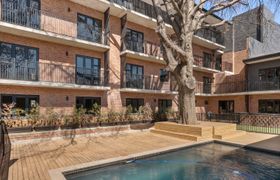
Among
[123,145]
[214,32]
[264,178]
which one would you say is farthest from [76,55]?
[214,32]

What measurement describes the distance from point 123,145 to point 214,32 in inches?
760

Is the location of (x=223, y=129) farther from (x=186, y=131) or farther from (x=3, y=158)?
(x=3, y=158)

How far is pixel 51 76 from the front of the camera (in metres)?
12.8

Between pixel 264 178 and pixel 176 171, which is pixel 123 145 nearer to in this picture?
pixel 176 171

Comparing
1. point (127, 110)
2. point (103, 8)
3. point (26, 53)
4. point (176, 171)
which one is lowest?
point (176, 171)

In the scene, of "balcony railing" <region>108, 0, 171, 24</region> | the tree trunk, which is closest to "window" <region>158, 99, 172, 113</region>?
the tree trunk

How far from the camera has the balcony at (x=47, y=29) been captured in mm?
11248

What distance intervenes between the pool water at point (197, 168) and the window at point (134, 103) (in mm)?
8071

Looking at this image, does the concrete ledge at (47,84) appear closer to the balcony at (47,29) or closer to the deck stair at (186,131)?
the balcony at (47,29)

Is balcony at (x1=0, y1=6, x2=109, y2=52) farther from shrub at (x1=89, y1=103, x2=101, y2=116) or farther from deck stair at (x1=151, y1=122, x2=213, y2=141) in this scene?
deck stair at (x1=151, y1=122, x2=213, y2=141)

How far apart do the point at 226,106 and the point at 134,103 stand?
1140 cm

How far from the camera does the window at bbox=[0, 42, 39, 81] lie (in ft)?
36.9

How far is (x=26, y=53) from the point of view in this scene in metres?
12.2

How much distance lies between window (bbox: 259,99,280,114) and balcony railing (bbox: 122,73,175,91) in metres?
8.52
